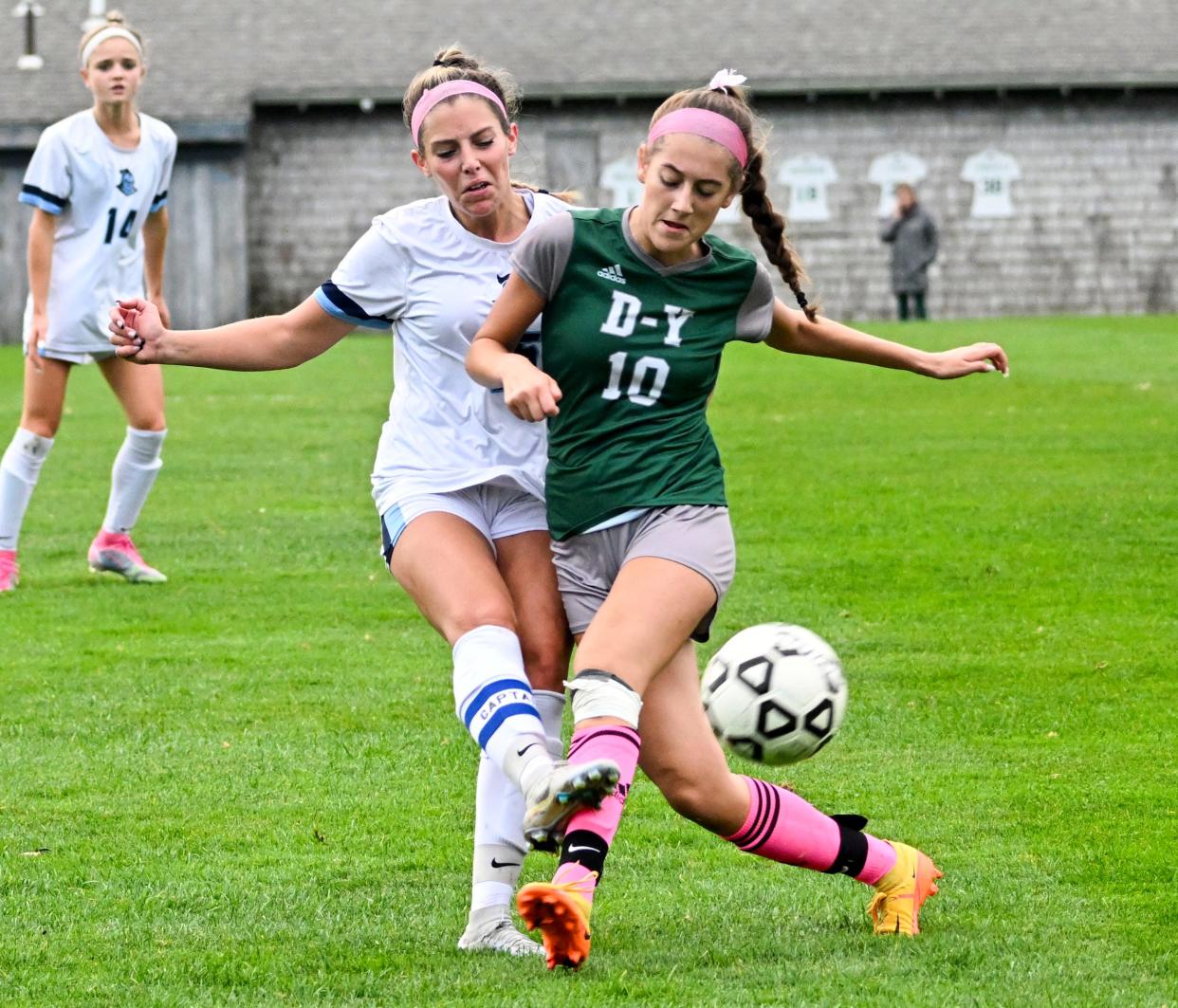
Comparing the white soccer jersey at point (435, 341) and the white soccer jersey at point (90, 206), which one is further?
the white soccer jersey at point (90, 206)

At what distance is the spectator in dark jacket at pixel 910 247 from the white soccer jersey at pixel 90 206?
925 inches

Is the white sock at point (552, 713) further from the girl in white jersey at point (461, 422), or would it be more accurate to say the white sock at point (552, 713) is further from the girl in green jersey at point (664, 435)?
the girl in green jersey at point (664, 435)

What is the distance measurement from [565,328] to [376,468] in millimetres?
644

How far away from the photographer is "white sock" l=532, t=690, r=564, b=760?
454cm

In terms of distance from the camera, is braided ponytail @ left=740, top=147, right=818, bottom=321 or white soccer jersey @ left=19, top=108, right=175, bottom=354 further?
white soccer jersey @ left=19, top=108, right=175, bottom=354

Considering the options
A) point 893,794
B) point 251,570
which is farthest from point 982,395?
point 893,794

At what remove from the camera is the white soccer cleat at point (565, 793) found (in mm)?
3945

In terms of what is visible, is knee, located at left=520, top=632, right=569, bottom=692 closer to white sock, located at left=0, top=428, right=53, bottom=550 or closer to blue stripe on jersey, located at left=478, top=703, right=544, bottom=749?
blue stripe on jersey, located at left=478, top=703, right=544, bottom=749

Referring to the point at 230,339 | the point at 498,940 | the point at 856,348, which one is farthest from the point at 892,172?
the point at 498,940

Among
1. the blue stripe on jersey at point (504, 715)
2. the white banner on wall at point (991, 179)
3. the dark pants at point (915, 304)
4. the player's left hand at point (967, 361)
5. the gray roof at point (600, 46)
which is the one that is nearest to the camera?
the blue stripe on jersey at point (504, 715)

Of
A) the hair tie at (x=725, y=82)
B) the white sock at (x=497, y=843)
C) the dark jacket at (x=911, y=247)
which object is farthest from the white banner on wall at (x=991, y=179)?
the white sock at (x=497, y=843)

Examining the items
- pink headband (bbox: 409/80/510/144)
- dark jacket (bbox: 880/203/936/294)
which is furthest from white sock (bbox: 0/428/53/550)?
dark jacket (bbox: 880/203/936/294)

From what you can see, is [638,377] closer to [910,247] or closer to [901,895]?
[901,895]

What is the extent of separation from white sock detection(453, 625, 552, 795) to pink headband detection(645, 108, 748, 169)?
114cm
